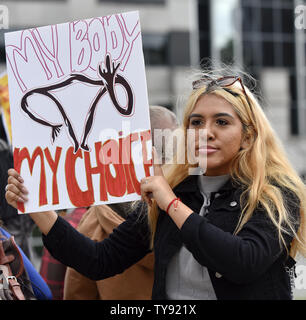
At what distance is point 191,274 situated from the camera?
151 centimetres

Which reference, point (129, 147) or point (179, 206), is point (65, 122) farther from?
point (179, 206)

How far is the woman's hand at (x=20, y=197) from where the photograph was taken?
1.56m

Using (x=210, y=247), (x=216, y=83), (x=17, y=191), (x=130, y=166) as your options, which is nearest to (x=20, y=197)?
(x=17, y=191)

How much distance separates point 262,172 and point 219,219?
0.21 metres

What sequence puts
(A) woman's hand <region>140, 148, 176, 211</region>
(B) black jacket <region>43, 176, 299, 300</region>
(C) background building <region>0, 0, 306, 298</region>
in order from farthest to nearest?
(C) background building <region>0, 0, 306, 298</region>
(A) woman's hand <region>140, 148, 176, 211</region>
(B) black jacket <region>43, 176, 299, 300</region>

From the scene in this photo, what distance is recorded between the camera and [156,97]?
14.9m

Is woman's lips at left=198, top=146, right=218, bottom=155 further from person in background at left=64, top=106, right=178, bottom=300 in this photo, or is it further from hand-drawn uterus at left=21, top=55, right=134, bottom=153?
person in background at left=64, top=106, right=178, bottom=300

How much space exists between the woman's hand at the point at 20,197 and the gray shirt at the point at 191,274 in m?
0.46

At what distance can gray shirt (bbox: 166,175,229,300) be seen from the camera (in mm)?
1477

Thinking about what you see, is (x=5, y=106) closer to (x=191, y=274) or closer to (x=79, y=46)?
(x=79, y=46)

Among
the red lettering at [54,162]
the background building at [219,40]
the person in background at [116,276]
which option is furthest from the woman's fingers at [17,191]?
the background building at [219,40]

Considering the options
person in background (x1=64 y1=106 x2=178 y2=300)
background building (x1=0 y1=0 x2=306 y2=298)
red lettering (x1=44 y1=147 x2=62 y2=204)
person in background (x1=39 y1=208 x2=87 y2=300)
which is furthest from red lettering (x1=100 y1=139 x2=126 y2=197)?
background building (x1=0 y1=0 x2=306 y2=298)

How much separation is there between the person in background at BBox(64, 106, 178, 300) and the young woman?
0.63 ft

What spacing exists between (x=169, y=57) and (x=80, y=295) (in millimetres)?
13820
